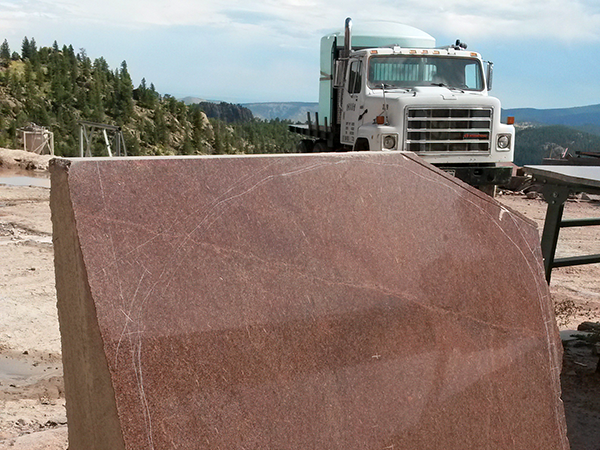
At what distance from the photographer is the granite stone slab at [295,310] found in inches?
78.6

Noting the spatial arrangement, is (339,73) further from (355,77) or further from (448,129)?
(448,129)

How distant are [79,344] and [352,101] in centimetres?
883

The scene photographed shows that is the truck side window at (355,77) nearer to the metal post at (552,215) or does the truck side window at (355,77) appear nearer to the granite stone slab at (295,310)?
the metal post at (552,215)

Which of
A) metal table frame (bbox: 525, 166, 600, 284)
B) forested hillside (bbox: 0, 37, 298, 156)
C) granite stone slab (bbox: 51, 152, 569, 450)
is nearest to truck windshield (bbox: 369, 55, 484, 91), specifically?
Answer: metal table frame (bbox: 525, 166, 600, 284)

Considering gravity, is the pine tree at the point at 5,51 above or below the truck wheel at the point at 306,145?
above

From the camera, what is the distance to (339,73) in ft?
34.6

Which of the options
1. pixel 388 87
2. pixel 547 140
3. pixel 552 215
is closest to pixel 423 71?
pixel 388 87

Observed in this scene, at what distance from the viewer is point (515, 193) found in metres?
14.2

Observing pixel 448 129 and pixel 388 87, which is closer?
pixel 448 129

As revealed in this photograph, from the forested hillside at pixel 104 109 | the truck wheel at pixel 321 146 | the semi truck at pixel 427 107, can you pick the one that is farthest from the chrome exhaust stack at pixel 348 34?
the forested hillside at pixel 104 109

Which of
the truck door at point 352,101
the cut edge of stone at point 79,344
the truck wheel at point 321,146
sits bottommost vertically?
the cut edge of stone at point 79,344

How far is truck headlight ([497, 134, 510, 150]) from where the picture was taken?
10516 mm

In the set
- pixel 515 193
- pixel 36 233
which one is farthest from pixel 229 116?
pixel 36 233

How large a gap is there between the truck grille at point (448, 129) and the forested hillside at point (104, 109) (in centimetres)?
2160
